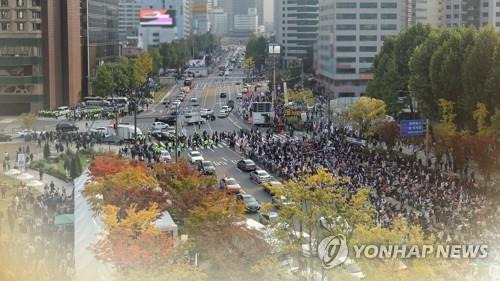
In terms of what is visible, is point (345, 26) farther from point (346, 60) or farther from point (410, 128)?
point (410, 128)

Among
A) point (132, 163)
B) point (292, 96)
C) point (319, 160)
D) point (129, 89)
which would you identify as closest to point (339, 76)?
point (292, 96)

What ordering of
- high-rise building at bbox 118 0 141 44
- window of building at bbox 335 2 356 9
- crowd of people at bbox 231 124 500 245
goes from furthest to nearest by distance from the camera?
high-rise building at bbox 118 0 141 44
window of building at bbox 335 2 356 9
crowd of people at bbox 231 124 500 245

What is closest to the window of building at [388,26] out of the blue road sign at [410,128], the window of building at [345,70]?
the window of building at [345,70]

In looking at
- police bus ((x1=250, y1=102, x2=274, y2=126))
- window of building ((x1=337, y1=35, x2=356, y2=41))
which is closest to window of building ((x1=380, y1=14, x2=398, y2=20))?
window of building ((x1=337, y1=35, x2=356, y2=41))

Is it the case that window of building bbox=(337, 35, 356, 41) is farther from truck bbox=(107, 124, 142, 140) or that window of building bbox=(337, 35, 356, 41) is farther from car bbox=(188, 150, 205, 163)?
car bbox=(188, 150, 205, 163)

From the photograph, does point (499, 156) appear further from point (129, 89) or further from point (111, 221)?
point (129, 89)

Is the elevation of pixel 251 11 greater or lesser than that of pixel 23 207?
greater

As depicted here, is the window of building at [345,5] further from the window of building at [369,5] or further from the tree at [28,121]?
the tree at [28,121]
